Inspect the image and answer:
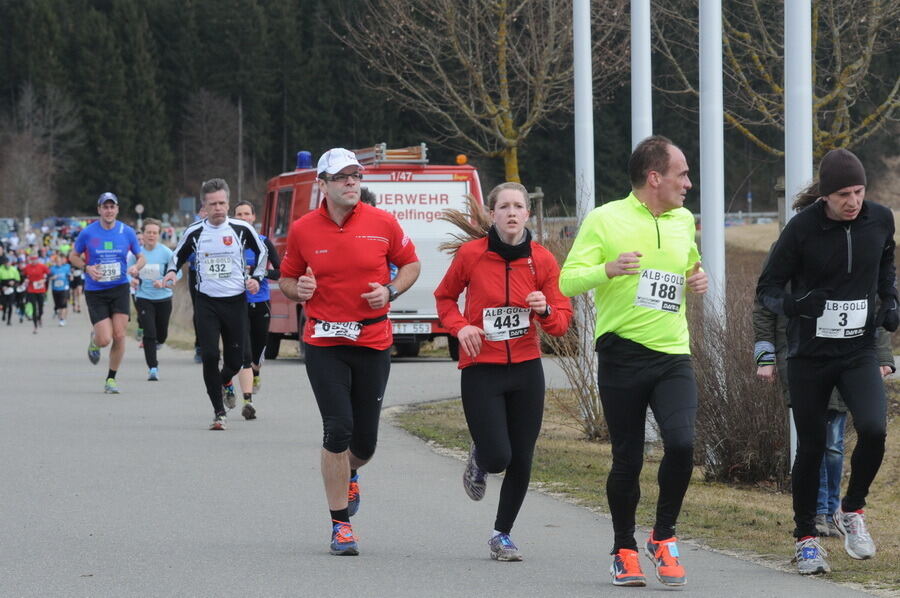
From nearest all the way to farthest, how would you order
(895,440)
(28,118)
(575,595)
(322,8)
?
1. (575,595)
2. (895,440)
3. (322,8)
4. (28,118)

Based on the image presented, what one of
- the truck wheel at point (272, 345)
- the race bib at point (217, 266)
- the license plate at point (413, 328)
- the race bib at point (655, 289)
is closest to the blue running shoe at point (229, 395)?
the race bib at point (217, 266)

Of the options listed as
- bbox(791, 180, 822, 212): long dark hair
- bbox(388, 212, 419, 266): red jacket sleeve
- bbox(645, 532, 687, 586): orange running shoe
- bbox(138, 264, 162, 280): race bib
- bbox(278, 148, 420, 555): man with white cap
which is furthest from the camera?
bbox(138, 264, 162, 280): race bib

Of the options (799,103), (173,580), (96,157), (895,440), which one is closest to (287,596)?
(173,580)

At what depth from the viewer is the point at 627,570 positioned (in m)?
6.70

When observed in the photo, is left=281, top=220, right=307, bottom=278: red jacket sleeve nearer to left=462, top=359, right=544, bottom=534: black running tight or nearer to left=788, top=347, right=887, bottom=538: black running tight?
left=462, top=359, right=544, bottom=534: black running tight

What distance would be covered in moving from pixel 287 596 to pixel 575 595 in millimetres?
1167

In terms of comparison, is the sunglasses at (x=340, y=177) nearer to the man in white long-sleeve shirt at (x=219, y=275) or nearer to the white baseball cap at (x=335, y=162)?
the white baseball cap at (x=335, y=162)

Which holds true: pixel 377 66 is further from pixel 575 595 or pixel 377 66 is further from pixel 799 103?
pixel 575 595

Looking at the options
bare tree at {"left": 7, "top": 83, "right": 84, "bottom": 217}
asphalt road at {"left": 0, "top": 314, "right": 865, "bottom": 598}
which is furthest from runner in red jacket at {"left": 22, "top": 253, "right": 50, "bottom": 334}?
bare tree at {"left": 7, "top": 83, "right": 84, "bottom": 217}

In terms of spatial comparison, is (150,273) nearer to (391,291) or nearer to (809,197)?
(391,291)

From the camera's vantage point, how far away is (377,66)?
1093 inches

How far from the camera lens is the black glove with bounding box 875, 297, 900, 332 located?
7.00 meters

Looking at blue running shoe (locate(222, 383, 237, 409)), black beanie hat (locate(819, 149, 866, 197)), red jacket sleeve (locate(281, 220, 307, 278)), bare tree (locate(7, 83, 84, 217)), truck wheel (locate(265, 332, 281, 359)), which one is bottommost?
truck wheel (locate(265, 332, 281, 359))

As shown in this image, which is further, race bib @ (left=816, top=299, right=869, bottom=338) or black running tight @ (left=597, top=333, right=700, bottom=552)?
race bib @ (left=816, top=299, right=869, bottom=338)
